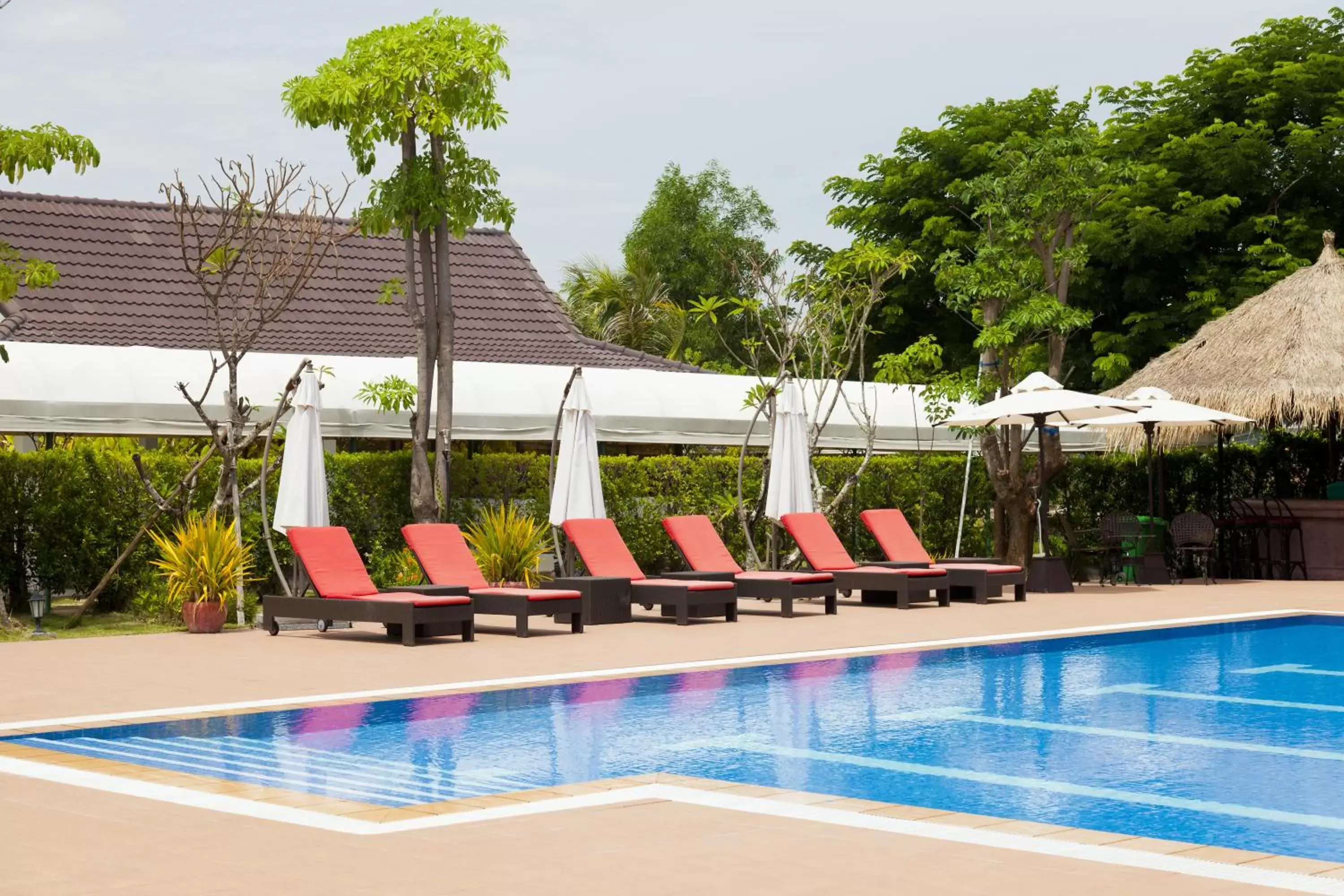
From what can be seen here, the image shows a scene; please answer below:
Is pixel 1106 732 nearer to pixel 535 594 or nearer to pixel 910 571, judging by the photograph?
pixel 535 594

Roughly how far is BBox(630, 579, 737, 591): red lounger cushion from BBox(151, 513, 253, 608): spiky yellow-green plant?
13.7ft

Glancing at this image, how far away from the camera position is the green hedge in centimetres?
1772

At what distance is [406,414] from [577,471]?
3.32m

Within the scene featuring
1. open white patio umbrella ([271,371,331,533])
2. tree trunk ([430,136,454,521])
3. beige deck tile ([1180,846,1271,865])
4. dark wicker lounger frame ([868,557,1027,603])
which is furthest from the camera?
dark wicker lounger frame ([868,557,1027,603])

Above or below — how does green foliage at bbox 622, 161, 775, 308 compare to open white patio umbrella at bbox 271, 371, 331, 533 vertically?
above

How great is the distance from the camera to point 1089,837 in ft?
22.5

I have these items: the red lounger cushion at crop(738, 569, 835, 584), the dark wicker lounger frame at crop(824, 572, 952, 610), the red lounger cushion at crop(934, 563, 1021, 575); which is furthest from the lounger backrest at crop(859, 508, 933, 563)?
the red lounger cushion at crop(738, 569, 835, 584)

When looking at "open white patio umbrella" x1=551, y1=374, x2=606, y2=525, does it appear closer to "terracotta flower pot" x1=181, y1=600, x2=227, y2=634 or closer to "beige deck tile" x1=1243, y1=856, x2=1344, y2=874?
"terracotta flower pot" x1=181, y1=600, x2=227, y2=634

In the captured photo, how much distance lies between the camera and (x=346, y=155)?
20109mm

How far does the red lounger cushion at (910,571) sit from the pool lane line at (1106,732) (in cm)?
802

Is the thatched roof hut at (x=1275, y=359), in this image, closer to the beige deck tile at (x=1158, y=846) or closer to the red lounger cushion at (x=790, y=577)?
the red lounger cushion at (x=790, y=577)

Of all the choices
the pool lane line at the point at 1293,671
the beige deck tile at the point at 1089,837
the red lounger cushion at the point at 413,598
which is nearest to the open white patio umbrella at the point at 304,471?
the red lounger cushion at the point at 413,598

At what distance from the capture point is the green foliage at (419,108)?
18.9m

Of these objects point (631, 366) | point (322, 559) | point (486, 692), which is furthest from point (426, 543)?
point (631, 366)
